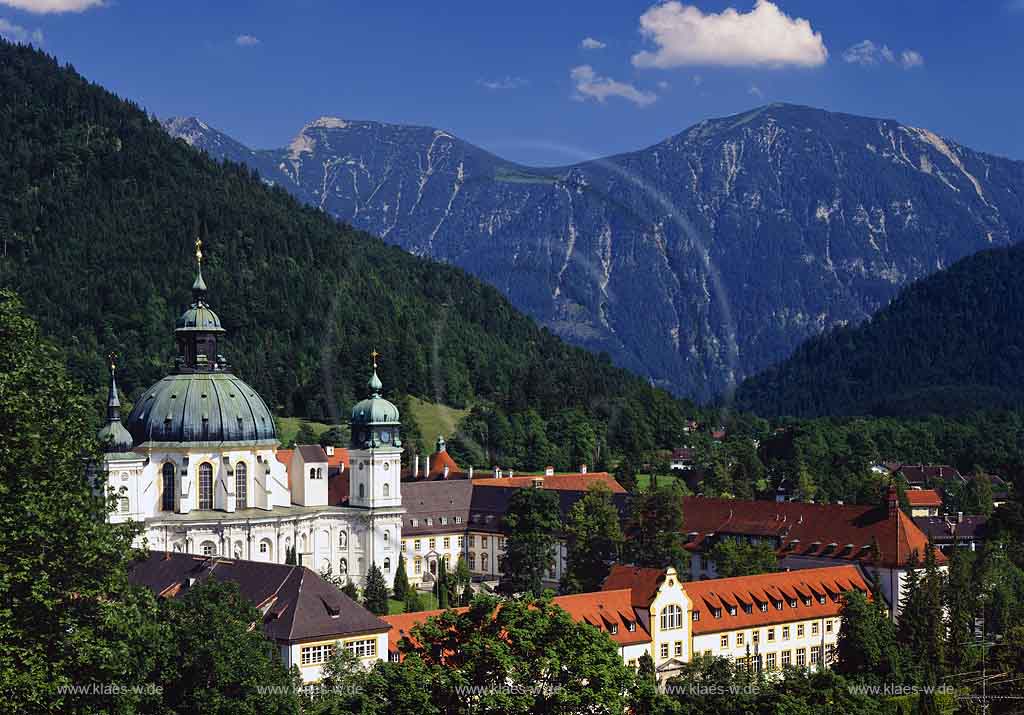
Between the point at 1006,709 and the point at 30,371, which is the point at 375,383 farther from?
the point at 30,371

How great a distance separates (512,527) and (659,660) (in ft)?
122

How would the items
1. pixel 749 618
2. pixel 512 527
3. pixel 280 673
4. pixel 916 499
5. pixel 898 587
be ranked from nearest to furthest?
pixel 280 673, pixel 749 618, pixel 898 587, pixel 512 527, pixel 916 499

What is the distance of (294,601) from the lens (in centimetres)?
8262

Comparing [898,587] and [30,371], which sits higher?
[30,371]

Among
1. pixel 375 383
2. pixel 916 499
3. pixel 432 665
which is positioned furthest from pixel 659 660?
pixel 916 499

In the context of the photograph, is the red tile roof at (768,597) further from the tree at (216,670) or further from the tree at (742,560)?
the tree at (216,670)

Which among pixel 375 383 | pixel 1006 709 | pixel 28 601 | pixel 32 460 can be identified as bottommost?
pixel 1006 709

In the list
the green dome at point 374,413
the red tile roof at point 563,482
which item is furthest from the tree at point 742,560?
the green dome at point 374,413

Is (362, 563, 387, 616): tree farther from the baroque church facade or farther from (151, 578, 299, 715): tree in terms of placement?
(151, 578, 299, 715): tree

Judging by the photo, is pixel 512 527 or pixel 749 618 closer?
pixel 749 618

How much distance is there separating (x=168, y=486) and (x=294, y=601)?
Result: 44912mm

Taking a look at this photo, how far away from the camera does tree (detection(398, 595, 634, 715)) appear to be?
192ft

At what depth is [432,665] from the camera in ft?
197

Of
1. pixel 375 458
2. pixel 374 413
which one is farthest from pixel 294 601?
pixel 374 413
